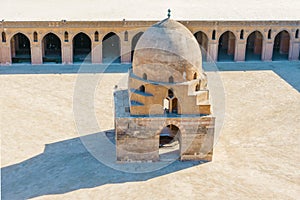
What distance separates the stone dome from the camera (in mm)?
15781

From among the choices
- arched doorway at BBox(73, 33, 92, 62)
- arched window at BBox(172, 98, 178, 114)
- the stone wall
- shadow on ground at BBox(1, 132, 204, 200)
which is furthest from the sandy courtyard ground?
arched doorway at BBox(73, 33, 92, 62)

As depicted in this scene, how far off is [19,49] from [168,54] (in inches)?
825

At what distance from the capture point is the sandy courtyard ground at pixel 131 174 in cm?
1484

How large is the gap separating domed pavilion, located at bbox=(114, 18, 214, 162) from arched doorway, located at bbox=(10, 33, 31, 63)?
1625cm

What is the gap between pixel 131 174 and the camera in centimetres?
1598

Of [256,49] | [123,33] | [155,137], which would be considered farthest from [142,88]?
[256,49]

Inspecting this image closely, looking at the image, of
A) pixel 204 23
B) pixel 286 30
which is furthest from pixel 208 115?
pixel 286 30

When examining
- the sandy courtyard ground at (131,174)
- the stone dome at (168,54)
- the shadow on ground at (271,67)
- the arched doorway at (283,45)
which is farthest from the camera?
the arched doorway at (283,45)

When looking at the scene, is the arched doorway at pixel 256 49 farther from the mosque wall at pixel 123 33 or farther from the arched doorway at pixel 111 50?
the arched doorway at pixel 111 50

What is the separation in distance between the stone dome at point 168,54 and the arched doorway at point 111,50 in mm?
14756

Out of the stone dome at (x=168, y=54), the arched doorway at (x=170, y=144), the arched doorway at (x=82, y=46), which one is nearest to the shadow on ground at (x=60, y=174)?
the arched doorway at (x=170, y=144)

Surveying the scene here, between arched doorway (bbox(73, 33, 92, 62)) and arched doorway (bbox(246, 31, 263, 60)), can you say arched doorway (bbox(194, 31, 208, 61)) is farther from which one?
arched doorway (bbox(73, 33, 92, 62))

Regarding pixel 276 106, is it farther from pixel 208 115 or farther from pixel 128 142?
pixel 128 142

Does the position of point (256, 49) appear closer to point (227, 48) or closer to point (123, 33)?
point (227, 48)
